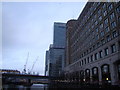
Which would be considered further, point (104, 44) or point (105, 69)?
point (104, 44)

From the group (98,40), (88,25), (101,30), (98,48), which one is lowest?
(98,48)

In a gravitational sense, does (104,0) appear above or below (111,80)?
above

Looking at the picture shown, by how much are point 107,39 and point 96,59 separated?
13604 mm

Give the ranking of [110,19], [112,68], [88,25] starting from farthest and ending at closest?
[88,25]
[110,19]
[112,68]

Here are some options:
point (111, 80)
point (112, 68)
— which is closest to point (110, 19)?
point (112, 68)

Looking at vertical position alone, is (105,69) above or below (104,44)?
below

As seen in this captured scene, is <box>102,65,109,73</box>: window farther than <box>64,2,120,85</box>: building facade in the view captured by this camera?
Yes

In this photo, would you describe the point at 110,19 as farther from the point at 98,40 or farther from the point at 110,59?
the point at 110,59

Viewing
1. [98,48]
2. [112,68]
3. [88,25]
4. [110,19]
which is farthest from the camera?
[88,25]

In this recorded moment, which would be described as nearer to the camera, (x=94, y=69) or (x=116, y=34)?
(x=116, y=34)

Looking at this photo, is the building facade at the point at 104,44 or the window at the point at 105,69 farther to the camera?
the window at the point at 105,69

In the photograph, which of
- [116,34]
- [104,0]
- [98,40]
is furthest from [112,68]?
[104,0]

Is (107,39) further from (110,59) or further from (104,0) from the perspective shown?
(104,0)

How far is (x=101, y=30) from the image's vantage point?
228 ft
